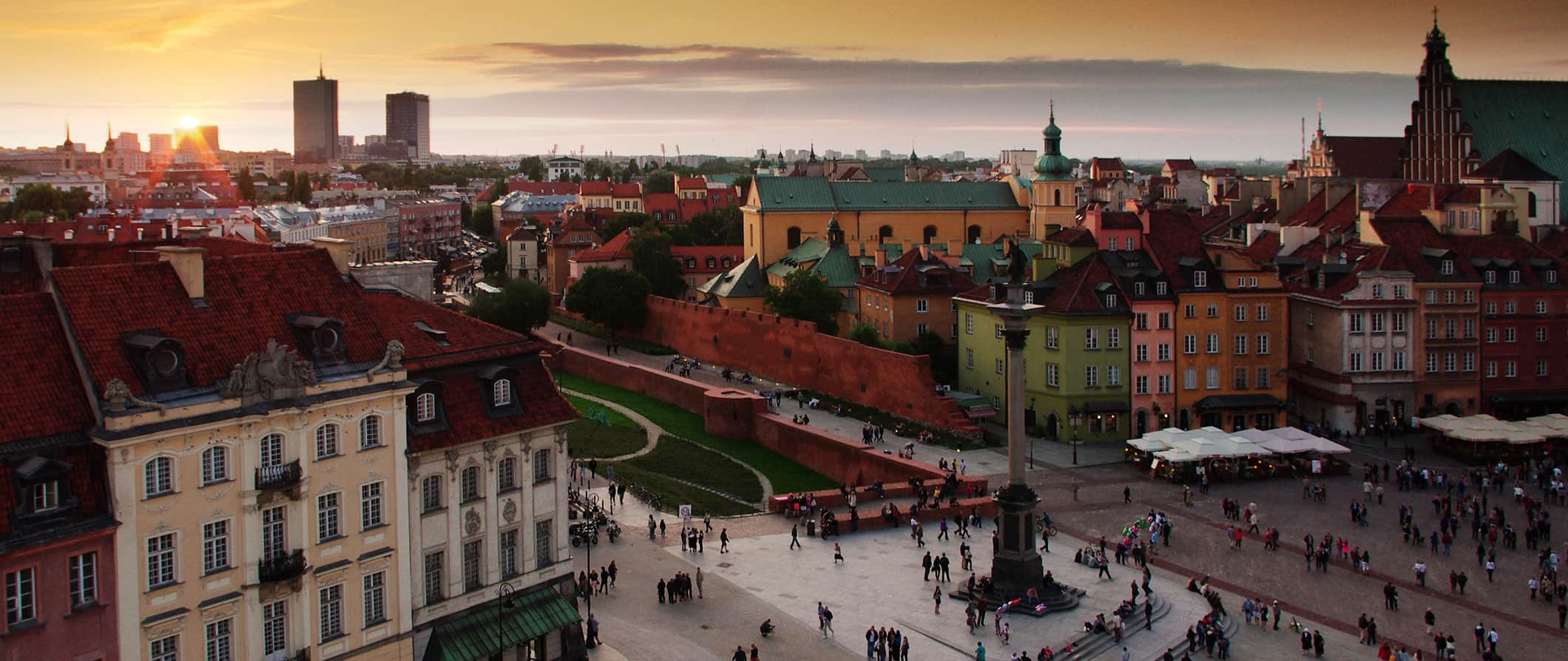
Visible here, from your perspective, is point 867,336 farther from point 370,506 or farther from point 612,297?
point 370,506

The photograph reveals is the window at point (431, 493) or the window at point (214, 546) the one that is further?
the window at point (431, 493)

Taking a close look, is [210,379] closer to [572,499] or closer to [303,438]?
[303,438]

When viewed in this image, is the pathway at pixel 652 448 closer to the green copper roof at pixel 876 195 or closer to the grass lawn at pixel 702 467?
the grass lawn at pixel 702 467

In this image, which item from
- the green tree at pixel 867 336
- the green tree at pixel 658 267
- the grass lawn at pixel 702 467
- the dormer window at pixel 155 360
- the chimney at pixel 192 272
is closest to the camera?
the dormer window at pixel 155 360

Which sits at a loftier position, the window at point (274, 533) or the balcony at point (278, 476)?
the balcony at point (278, 476)

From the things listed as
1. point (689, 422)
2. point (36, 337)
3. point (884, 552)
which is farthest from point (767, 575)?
point (689, 422)

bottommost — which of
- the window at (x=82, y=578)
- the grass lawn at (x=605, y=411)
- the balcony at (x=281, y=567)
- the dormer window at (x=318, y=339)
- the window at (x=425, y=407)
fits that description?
the grass lawn at (x=605, y=411)

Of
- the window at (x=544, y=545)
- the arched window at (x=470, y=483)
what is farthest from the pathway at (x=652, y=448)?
the arched window at (x=470, y=483)

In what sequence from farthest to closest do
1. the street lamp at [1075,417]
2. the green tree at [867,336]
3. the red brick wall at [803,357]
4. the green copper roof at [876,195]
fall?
the green copper roof at [876,195], the green tree at [867,336], the red brick wall at [803,357], the street lamp at [1075,417]
